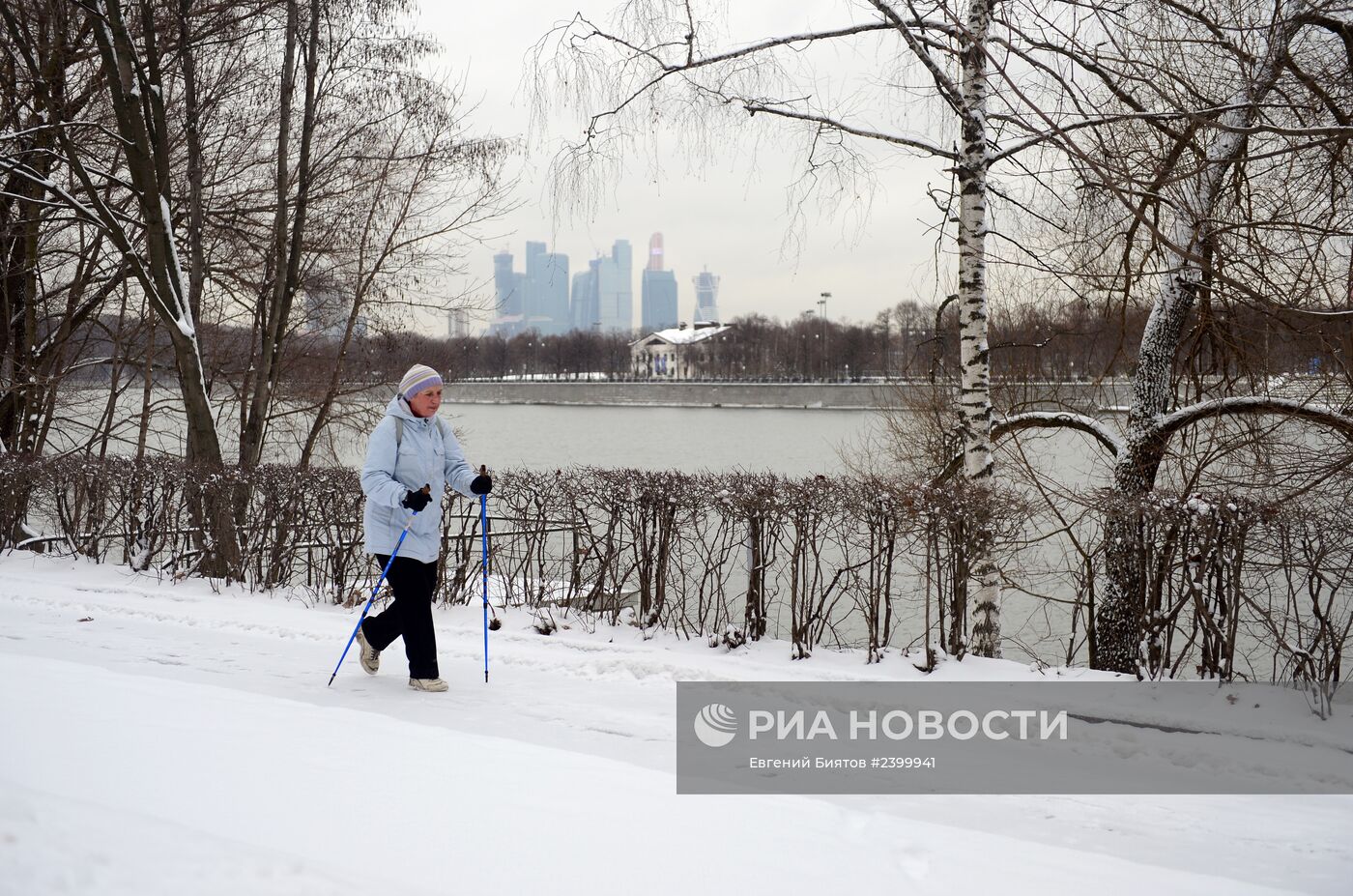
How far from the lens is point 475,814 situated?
3.38 metres

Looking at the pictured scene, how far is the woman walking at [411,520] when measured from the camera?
17.2ft

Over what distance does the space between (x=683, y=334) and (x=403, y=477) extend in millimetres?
131674

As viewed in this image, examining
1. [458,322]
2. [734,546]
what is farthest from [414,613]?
[458,322]

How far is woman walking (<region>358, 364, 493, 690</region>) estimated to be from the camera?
207 inches

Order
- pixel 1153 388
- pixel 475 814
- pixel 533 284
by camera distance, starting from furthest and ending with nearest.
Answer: pixel 533 284
pixel 1153 388
pixel 475 814

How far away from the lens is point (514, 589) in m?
7.86

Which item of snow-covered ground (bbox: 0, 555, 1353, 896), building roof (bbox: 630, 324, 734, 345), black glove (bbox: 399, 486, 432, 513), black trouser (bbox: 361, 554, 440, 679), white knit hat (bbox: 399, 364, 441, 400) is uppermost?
building roof (bbox: 630, 324, 734, 345)

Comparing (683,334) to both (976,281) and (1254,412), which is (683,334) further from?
(976,281)

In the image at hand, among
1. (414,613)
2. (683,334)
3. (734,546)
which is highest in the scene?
(683,334)

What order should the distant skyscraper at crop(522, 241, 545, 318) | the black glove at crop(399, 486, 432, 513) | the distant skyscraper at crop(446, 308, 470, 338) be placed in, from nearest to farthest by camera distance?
the black glove at crop(399, 486, 432, 513) → the distant skyscraper at crop(522, 241, 545, 318) → the distant skyscraper at crop(446, 308, 470, 338)

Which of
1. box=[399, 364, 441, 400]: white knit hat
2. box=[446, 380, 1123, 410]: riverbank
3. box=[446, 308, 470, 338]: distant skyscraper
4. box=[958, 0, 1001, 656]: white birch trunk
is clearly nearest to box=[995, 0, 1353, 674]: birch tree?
box=[958, 0, 1001, 656]: white birch trunk

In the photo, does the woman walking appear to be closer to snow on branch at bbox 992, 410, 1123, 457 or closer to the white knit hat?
the white knit hat

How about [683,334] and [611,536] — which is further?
[683,334]

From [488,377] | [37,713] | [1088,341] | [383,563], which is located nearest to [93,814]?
[37,713]
